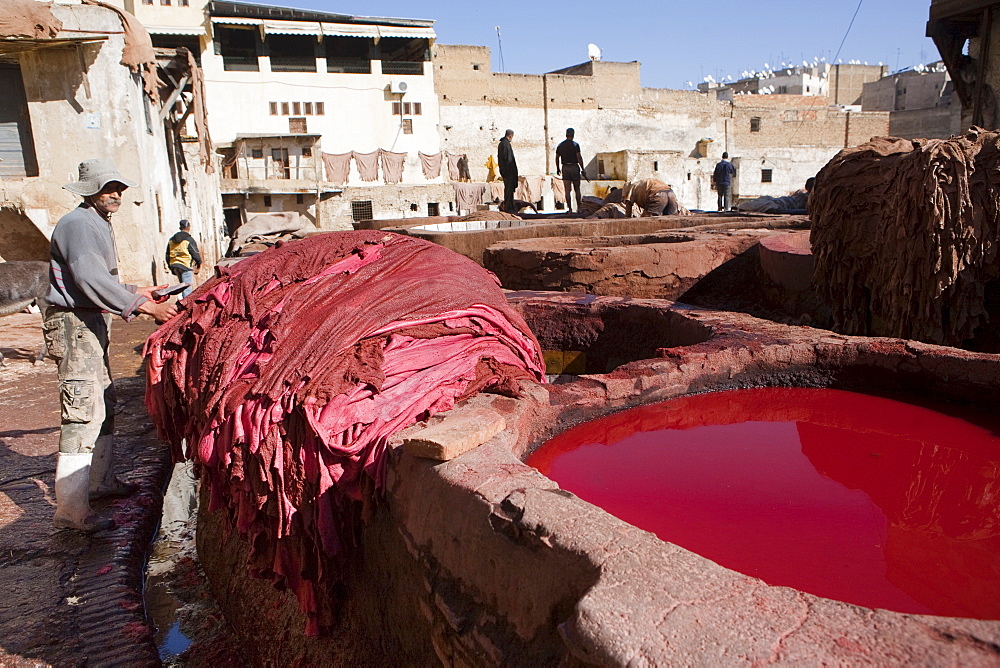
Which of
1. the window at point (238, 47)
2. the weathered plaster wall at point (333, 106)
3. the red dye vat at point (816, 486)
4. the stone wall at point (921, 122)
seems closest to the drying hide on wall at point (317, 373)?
the red dye vat at point (816, 486)

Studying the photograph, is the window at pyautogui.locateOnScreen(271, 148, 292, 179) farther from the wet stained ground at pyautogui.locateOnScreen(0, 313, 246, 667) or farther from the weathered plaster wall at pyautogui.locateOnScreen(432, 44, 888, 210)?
the wet stained ground at pyautogui.locateOnScreen(0, 313, 246, 667)

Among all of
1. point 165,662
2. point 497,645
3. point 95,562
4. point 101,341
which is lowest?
point 165,662

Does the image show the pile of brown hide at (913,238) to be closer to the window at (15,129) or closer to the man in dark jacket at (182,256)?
the man in dark jacket at (182,256)

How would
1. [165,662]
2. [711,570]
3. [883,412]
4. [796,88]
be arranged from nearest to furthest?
[711,570] < [883,412] < [165,662] < [796,88]

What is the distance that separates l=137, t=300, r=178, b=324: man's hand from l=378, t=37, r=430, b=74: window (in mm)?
30649

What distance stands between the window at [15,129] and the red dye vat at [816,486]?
977cm

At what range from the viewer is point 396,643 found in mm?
2117

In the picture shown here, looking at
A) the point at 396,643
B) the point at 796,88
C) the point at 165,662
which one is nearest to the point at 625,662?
the point at 396,643

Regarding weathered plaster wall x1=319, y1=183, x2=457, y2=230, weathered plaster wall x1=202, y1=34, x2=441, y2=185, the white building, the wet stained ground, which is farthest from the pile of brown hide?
weathered plaster wall x1=202, y1=34, x2=441, y2=185

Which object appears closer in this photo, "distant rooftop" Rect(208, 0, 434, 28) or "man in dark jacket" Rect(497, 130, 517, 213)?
"man in dark jacket" Rect(497, 130, 517, 213)

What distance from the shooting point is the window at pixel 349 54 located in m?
31.4

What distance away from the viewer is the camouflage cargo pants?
3.25m

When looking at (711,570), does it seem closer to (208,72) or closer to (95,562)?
(95,562)

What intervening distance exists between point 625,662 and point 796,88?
173 feet
